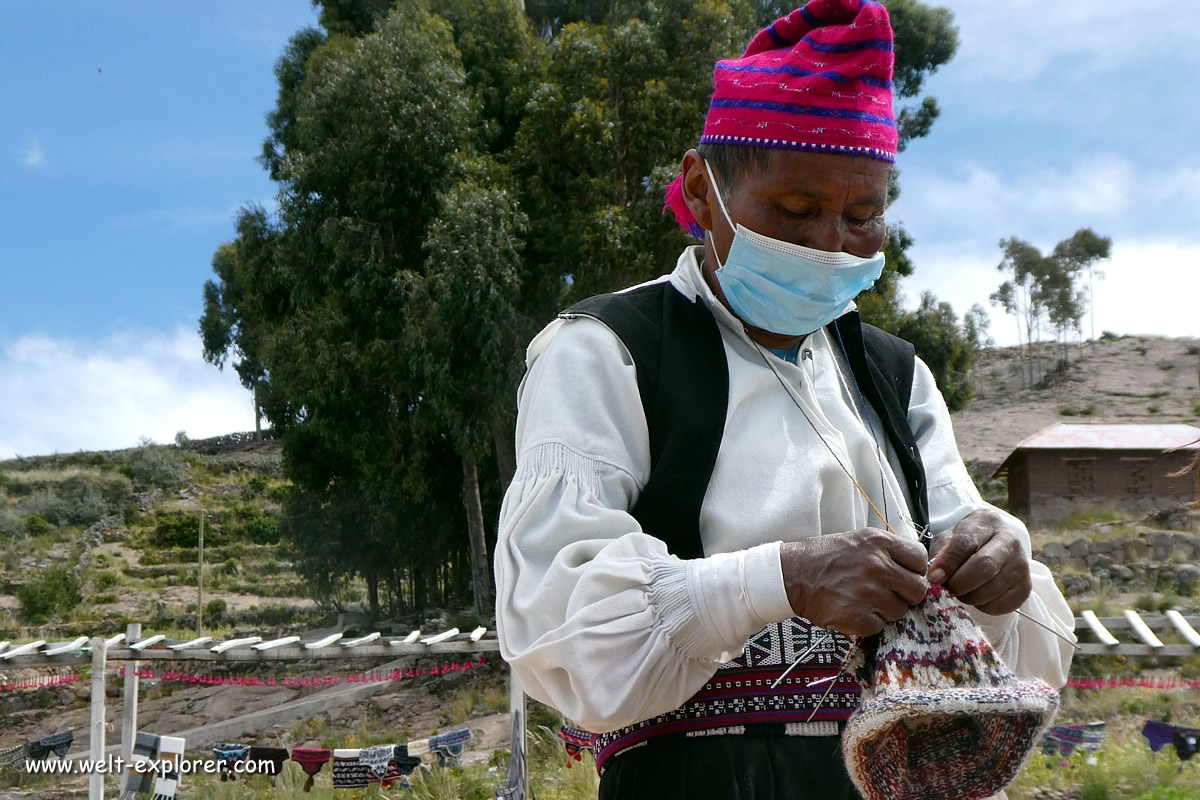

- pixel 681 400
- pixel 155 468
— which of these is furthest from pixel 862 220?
pixel 155 468

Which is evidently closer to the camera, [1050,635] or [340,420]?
[1050,635]

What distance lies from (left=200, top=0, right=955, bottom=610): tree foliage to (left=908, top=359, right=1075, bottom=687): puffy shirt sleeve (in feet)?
50.4

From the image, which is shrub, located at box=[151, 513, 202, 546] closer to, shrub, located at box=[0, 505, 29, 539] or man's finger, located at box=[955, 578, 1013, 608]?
shrub, located at box=[0, 505, 29, 539]

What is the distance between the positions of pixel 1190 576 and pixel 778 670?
24214 mm

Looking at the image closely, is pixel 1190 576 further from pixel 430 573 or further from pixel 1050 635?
pixel 1050 635

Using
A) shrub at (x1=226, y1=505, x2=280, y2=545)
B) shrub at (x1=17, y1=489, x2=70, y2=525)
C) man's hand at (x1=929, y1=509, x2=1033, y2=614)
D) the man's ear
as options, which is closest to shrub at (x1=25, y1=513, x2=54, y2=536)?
shrub at (x1=17, y1=489, x2=70, y2=525)

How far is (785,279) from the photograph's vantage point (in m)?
1.78

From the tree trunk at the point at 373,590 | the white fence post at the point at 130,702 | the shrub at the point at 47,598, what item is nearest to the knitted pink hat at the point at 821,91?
the white fence post at the point at 130,702

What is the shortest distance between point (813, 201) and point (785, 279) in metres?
0.13

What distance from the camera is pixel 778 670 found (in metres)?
1.62

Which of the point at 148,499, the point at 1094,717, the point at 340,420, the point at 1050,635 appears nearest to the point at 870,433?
the point at 1050,635

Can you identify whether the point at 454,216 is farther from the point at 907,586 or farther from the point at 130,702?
the point at 907,586

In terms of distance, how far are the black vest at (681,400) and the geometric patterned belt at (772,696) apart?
0.18m

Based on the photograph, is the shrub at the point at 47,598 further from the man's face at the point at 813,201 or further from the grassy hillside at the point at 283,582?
the man's face at the point at 813,201
